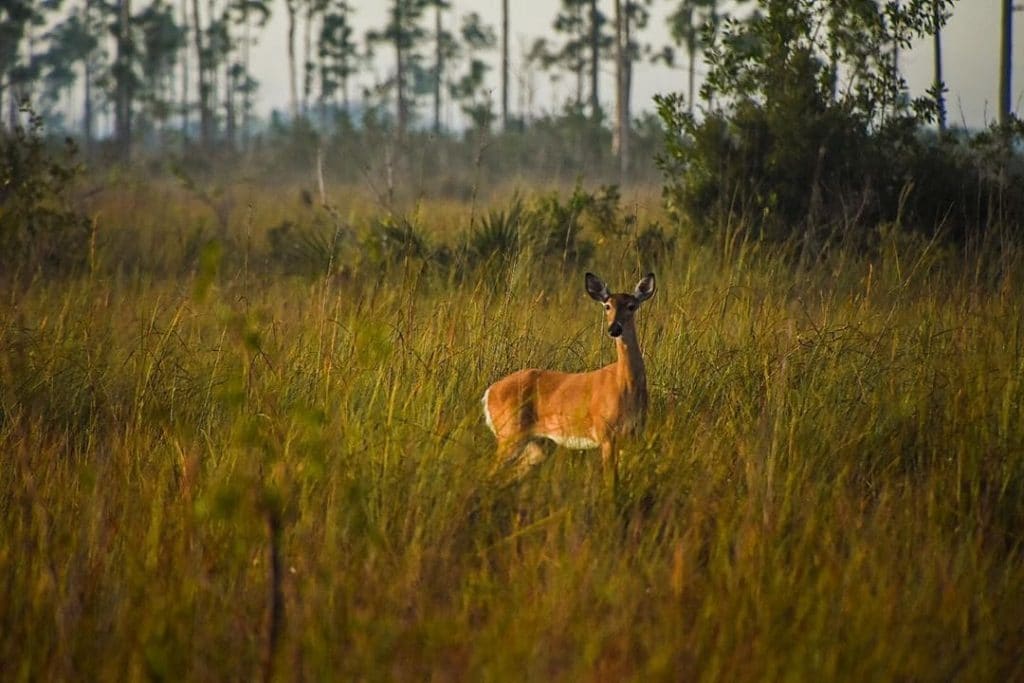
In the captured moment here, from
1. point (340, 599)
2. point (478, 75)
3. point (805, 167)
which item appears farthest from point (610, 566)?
point (478, 75)

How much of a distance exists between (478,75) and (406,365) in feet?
175

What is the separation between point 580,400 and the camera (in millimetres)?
5293

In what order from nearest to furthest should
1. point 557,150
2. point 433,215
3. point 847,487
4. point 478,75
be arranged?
point 847,487 < point 433,215 < point 557,150 < point 478,75

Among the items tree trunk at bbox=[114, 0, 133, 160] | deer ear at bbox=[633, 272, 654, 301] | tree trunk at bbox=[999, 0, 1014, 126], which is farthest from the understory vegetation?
tree trunk at bbox=[114, 0, 133, 160]

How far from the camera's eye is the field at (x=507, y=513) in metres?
Answer: 3.19

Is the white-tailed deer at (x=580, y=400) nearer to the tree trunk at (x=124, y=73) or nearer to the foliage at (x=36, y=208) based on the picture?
the foliage at (x=36, y=208)

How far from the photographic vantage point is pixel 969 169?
1120cm

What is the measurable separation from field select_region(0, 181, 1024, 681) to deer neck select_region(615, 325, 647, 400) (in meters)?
0.16

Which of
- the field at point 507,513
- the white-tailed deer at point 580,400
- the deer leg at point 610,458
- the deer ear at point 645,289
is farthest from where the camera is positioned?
the deer ear at point 645,289

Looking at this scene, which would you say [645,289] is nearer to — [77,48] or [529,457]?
[529,457]

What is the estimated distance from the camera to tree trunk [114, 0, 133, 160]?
44.1 meters

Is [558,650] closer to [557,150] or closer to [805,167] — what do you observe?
[805,167]

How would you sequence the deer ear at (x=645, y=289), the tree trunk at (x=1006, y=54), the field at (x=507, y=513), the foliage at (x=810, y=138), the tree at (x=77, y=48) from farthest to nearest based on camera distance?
the tree at (x=77, y=48) → the tree trunk at (x=1006, y=54) → the foliage at (x=810, y=138) → the deer ear at (x=645, y=289) → the field at (x=507, y=513)

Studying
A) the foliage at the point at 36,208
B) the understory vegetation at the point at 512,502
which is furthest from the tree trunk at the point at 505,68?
the understory vegetation at the point at 512,502
